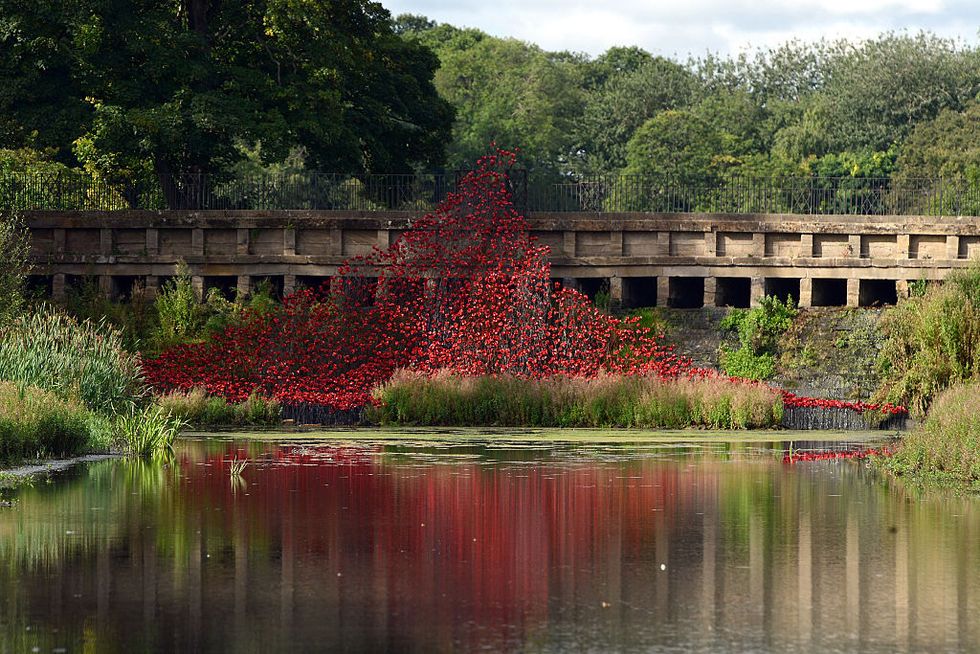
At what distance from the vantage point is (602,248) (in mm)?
39281

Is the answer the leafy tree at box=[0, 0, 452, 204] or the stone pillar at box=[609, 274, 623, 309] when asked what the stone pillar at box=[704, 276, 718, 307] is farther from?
the leafy tree at box=[0, 0, 452, 204]

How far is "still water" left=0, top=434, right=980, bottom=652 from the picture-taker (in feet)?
36.7

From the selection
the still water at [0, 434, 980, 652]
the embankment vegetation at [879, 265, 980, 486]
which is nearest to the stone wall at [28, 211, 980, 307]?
the embankment vegetation at [879, 265, 980, 486]

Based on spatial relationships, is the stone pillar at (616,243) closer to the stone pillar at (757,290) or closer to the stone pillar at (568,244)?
the stone pillar at (568,244)

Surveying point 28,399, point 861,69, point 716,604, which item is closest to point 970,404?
point 716,604

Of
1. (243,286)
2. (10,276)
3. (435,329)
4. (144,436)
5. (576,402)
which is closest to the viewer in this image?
(144,436)

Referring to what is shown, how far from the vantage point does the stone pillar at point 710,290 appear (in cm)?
3866

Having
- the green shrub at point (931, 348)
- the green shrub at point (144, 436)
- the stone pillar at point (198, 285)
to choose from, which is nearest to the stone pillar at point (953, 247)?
the green shrub at point (931, 348)

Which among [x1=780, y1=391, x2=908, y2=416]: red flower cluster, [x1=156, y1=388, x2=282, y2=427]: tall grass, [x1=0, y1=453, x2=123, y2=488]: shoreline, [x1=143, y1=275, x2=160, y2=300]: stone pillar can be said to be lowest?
[x1=156, y1=388, x2=282, y2=427]: tall grass

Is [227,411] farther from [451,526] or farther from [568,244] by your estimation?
[451,526]

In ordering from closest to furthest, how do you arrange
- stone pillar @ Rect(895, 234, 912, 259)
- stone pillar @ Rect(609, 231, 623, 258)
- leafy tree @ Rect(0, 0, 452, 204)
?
stone pillar @ Rect(895, 234, 912, 259) → stone pillar @ Rect(609, 231, 623, 258) → leafy tree @ Rect(0, 0, 452, 204)

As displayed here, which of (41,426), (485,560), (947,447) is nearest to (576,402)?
(947,447)

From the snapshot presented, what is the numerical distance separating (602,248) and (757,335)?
434 centimetres

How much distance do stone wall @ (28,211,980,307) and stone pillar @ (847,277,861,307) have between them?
0.14ft
